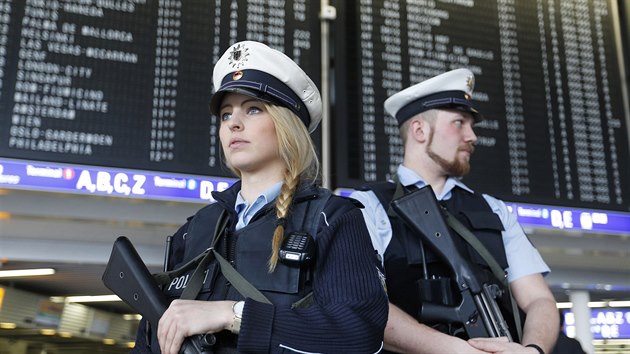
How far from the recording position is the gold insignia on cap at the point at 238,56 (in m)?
1.26

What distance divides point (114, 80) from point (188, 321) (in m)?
1.60

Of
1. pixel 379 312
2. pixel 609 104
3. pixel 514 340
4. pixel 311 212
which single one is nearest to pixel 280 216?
pixel 311 212

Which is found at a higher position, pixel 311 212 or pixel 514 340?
pixel 311 212

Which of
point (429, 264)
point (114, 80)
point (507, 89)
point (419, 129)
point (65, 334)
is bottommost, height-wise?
point (65, 334)

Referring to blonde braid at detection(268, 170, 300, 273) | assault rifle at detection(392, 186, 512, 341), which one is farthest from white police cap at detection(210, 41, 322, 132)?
assault rifle at detection(392, 186, 512, 341)

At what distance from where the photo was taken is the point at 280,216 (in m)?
1.09

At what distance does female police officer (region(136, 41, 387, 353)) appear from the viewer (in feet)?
3.19

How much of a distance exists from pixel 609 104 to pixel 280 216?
235cm

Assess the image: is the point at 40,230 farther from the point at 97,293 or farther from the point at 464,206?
the point at 464,206

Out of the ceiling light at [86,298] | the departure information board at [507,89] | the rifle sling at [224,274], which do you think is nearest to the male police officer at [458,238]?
the rifle sling at [224,274]

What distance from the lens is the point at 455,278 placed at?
1492mm

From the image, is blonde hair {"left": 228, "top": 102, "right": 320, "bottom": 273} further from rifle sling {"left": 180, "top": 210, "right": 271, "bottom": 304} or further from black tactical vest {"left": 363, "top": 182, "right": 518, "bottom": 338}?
black tactical vest {"left": 363, "top": 182, "right": 518, "bottom": 338}

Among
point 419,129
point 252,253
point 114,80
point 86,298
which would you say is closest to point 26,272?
point 86,298

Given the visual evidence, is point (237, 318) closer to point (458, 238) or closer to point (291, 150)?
point (291, 150)
